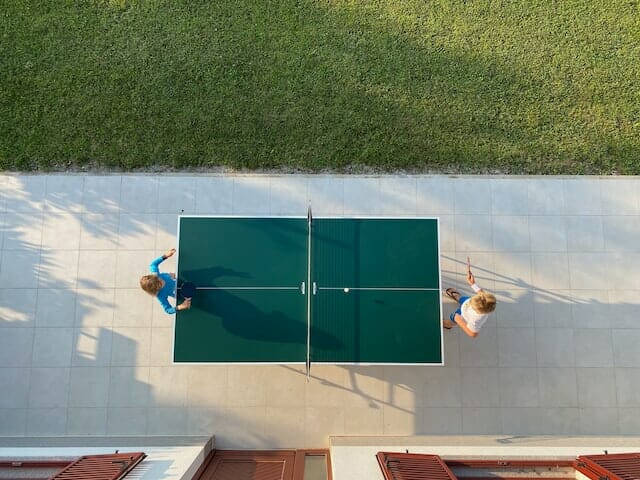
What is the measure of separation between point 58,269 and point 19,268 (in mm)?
708

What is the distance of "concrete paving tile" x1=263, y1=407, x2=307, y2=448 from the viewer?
729 cm

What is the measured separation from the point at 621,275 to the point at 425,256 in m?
4.16

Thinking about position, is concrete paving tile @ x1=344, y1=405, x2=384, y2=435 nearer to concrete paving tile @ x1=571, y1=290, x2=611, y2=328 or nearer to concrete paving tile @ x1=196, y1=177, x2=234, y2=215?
concrete paving tile @ x1=571, y1=290, x2=611, y2=328

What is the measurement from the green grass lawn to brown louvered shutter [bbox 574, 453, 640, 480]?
4891 mm

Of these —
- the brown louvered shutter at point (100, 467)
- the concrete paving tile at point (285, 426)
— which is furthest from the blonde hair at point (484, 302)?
the brown louvered shutter at point (100, 467)

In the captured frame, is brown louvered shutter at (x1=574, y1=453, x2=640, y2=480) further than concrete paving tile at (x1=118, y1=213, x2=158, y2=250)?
No

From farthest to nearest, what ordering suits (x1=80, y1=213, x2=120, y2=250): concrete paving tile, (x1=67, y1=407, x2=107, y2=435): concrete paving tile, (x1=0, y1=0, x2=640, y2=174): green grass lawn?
(x1=0, y1=0, x2=640, y2=174): green grass lawn, (x1=80, y1=213, x2=120, y2=250): concrete paving tile, (x1=67, y1=407, x2=107, y2=435): concrete paving tile

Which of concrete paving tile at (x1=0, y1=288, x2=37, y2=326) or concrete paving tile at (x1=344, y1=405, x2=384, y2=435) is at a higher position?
concrete paving tile at (x1=0, y1=288, x2=37, y2=326)

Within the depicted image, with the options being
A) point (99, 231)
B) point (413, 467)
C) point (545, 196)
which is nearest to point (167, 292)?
point (99, 231)

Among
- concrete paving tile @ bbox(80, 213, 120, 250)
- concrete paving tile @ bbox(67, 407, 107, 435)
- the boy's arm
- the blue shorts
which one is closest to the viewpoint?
the boy's arm

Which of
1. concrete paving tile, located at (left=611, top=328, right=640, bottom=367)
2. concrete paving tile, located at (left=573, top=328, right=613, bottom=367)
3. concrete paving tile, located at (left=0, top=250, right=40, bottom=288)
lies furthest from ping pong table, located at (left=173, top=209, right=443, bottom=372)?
concrete paving tile, located at (left=611, top=328, right=640, bottom=367)

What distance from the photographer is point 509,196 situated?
8062 millimetres

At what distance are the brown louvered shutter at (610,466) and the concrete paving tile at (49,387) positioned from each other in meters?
7.99

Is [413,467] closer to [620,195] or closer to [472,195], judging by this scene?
[472,195]
